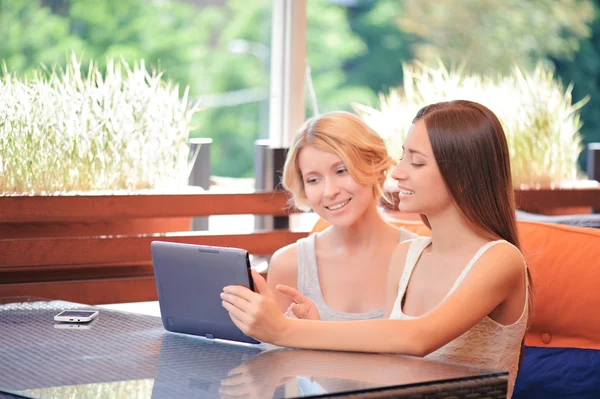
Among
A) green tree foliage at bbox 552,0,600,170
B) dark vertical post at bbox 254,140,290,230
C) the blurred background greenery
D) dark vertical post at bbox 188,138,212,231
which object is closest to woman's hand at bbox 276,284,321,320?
dark vertical post at bbox 254,140,290,230

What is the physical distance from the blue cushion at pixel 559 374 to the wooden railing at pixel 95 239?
127 centimetres

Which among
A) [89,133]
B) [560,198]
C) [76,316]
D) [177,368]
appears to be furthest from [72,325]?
[560,198]

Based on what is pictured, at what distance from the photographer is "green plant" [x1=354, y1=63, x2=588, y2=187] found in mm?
4262

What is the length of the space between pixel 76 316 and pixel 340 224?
2.71 feet

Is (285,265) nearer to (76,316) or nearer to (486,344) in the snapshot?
(76,316)

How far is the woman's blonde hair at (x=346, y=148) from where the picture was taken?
2586 millimetres

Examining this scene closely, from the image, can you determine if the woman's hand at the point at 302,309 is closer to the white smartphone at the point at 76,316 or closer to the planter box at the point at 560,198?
the white smartphone at the point at 76,316

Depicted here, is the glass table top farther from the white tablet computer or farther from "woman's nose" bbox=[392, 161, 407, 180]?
"woman's nose" bbox=[392, 161, 407, 180]

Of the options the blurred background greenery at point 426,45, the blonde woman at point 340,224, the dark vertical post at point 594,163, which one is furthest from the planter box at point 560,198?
the blurred background greenery at point 426,45

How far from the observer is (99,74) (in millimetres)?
3311

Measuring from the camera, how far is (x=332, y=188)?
2568 mm

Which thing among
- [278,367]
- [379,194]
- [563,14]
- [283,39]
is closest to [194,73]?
[283,39]

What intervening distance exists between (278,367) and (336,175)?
1.00m

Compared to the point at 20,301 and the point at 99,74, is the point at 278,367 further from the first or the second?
the point at 99,74
